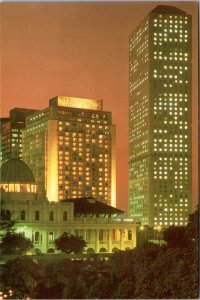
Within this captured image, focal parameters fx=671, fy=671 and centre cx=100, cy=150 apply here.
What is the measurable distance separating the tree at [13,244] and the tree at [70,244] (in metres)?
11.9

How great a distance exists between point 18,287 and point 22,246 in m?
59.4

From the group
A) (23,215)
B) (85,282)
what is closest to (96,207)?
(23,215)

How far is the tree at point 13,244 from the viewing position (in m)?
80.7

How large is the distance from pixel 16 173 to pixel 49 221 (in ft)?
41.9

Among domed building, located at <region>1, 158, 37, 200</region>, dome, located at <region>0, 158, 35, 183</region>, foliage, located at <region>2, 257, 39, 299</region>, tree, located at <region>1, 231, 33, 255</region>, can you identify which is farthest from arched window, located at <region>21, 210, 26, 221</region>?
foliage, located at <region>2, 257, 39, 299</region>

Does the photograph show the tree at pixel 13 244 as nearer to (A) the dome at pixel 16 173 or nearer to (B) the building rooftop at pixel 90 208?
(A) the dome at pixel 16 173

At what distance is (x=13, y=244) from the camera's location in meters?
89.4

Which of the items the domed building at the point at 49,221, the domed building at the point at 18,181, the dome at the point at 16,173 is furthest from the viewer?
the dome at the point at 16,173

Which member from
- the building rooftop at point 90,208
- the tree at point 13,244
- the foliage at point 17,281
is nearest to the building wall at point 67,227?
the building rooftop at point 90,208

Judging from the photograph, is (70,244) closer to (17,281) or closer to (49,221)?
(49,221)

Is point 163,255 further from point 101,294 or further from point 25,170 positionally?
point 25,170

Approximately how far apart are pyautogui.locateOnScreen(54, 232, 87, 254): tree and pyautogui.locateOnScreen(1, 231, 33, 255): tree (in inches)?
470

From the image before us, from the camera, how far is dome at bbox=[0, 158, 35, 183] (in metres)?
143

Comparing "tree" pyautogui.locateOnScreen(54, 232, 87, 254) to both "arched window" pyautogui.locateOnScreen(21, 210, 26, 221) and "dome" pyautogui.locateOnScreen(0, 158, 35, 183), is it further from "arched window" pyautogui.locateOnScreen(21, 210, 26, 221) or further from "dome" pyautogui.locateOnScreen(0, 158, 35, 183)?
"dome" pyautogui.locateOnScreen(0, 158, 35, 183)
